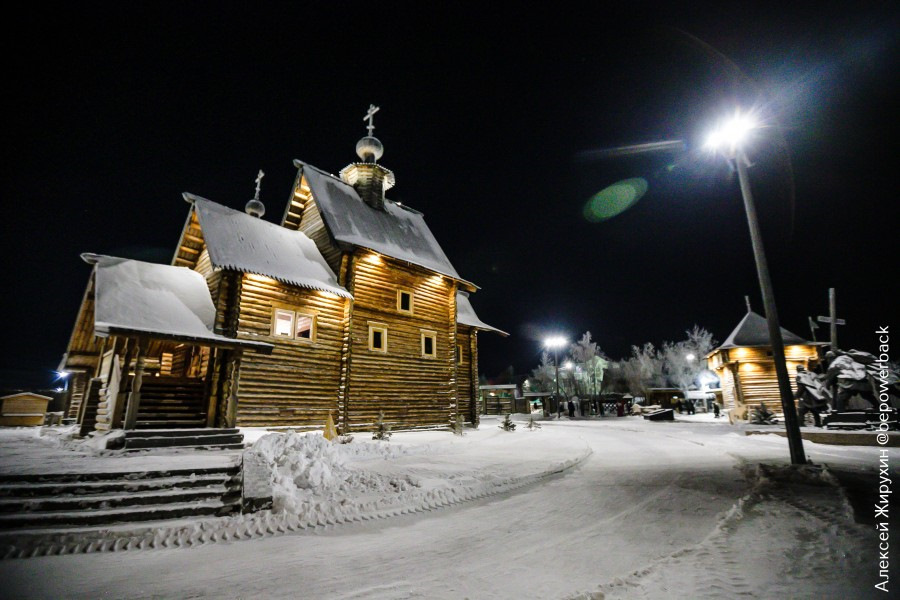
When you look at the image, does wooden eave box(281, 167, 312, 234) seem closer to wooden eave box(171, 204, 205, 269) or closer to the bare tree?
wooden eave box(171, 204, 205, 269)

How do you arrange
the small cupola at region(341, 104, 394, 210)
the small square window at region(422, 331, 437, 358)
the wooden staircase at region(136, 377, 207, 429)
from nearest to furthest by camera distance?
1. the wooden staircase at region(136, 377, 207, 429)
2. the small square window at region(422, 331, 437, 358)
3. the small cupola at region(341, 104, 394, 210)

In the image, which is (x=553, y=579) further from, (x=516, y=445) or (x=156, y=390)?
(x=156, y=390)

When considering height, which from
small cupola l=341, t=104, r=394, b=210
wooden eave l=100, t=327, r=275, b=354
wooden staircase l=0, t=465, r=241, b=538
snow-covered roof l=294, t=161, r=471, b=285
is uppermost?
small cupola l=341, t=104, r=394, b=210

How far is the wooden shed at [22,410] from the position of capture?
89.7 ft

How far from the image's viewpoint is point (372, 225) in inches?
806

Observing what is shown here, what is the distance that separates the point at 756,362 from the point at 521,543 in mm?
33448

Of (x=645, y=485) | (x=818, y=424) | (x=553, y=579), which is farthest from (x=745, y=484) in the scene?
(x=818, y=424)

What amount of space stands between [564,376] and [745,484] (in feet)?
240

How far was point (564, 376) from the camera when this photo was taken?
78.0 metres

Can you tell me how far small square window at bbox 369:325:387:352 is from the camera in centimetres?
1794

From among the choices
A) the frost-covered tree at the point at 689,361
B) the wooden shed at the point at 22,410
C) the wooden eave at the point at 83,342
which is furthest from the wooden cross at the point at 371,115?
the frost-covered tree at the point at 689,361

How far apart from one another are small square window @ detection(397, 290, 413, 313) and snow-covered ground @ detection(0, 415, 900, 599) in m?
10.5

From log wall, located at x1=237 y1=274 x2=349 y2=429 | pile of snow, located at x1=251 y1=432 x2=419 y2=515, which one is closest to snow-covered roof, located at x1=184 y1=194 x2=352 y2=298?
log wall, located at x1=237 y1=274 x2=349 y2=429

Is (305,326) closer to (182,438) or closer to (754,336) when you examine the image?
(182,438)
